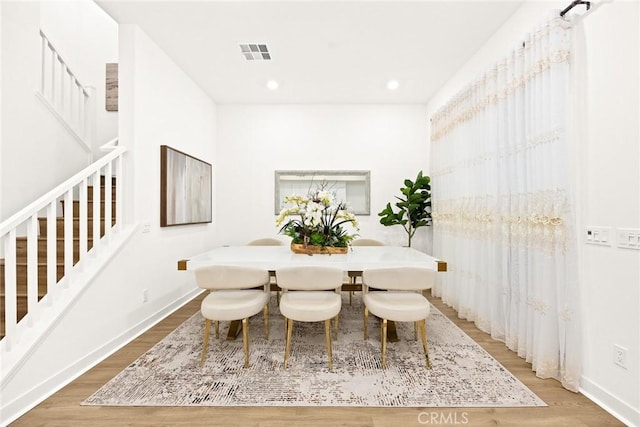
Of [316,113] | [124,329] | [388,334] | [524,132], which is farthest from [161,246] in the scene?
[524,132]

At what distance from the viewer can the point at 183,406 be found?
1907 mm

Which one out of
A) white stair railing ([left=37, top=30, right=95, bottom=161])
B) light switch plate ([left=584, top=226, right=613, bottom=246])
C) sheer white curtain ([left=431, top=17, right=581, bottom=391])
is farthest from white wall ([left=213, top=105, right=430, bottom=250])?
light switch plate ([left=584, top=226, right=613, bottom=246])

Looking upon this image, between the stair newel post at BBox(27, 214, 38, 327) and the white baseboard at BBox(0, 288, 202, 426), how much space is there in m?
0.42

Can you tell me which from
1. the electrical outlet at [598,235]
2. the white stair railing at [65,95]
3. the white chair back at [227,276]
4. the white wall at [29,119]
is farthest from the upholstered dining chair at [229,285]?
the white stair railing at [65,95]

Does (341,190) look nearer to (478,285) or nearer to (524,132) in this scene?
(478,285)

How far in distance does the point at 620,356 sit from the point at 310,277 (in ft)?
6.50

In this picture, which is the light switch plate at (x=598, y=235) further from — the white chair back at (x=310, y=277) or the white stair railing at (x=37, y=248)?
the white stair railing at (x=37, y=248)

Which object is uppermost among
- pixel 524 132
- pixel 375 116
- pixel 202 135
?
pixel 375 116

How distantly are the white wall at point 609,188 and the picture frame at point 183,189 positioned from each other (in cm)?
381

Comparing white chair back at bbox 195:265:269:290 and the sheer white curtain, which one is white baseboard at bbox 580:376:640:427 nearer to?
the sheer white curtain

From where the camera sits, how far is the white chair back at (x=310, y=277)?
7.60 ft

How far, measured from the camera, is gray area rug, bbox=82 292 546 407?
1.97 m

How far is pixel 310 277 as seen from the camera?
7.64 feet

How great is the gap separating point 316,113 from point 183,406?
4.47 m
